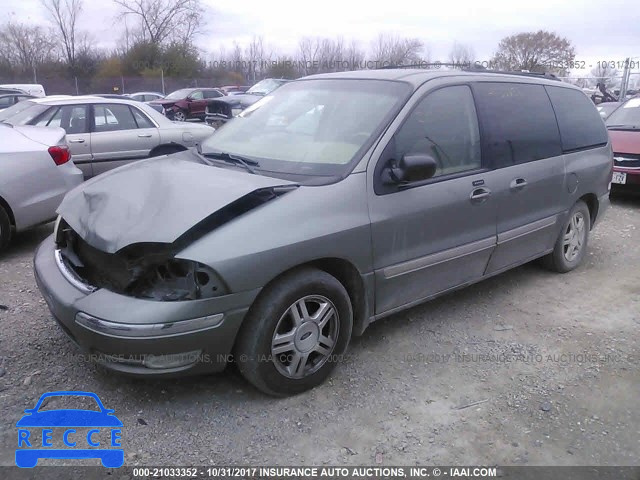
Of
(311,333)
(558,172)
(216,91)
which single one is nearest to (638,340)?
(558,172)

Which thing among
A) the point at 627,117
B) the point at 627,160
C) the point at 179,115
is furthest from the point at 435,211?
the point at 179,115

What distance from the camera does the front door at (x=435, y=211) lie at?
3.29m

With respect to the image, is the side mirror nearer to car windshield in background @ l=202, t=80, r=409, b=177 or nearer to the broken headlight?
car windshield in background @ l=202, t=80, r=409, b=177

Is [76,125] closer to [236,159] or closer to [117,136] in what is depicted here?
[117,136]

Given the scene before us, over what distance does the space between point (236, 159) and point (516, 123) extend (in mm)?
2159

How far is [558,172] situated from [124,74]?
44.4 m

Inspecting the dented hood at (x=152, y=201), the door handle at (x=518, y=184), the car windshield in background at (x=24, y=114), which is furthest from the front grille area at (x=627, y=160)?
the car windshield in background at (x=24, y=114)

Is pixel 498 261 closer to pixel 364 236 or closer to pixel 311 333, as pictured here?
pixel 364 236

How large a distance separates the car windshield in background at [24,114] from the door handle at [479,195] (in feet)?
20.4

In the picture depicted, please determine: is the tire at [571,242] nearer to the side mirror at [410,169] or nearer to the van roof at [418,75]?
the van roof at [418,75]

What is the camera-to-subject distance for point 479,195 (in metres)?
3.76

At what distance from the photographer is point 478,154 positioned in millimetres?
3844

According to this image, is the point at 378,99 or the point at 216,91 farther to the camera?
the point at 216,91

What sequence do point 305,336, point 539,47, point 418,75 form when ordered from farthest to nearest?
point 539,47, point 418,75, point 305,336
